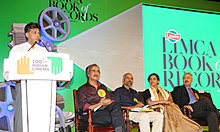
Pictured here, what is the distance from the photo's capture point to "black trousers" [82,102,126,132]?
13.5 ft

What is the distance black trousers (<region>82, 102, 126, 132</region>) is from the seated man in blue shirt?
342mm

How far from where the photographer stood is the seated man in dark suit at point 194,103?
16.2 ft

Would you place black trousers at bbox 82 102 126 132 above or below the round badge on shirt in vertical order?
below

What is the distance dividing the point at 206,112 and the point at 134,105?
1.01m

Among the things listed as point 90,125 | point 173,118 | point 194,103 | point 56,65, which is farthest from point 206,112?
point 56,65

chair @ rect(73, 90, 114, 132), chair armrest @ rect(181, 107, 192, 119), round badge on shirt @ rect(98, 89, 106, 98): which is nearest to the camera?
chair @ rect(73, 90, 114, 132)

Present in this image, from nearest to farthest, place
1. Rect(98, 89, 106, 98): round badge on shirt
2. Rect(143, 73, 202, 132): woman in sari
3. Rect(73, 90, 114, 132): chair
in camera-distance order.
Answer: Rect(73, 90, 114, 132): chair
Rect(98, 89, 106, 98): round badge on shirt
Rect(143, 73, 202, 132): woman in sari

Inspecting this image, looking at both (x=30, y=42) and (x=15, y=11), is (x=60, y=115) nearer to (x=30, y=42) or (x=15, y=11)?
(x=30, y=42)

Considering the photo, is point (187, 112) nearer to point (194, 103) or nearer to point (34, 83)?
point (194, 103)

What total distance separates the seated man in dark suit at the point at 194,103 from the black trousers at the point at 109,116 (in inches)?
48.7

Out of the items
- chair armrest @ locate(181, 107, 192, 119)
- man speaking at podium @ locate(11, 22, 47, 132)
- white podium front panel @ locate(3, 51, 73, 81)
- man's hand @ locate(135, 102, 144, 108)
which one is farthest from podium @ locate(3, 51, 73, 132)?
chair armrest @ locate(181, 107, 192, 119)

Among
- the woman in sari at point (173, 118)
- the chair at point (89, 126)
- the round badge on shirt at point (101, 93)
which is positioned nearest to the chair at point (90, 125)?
the chair at point (89, 126)

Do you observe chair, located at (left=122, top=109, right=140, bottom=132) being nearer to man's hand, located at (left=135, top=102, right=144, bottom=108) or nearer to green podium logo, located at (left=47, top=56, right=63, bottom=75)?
man's hand, located at (left=135, top=102, right=144, bottom=108)

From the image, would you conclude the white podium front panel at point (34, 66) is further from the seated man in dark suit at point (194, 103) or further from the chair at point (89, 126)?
the seated man in dark suit at point (194, 103)
